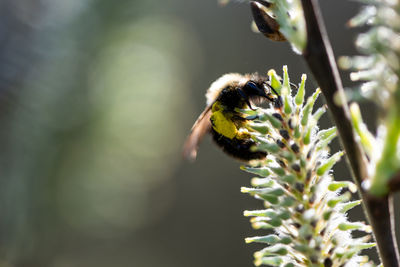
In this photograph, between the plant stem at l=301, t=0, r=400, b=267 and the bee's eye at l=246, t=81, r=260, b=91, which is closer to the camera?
the plant stem at l=301, t=0, r=400, b=267

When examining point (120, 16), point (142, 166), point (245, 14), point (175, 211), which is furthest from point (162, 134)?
point (245, 14)

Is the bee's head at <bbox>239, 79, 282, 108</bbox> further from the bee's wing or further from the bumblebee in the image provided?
the bee's wing

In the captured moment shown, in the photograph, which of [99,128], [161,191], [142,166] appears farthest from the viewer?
[161,191]

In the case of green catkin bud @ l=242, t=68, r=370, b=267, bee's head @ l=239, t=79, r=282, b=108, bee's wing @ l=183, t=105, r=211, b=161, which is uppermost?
bee's head @ l=239, t=79, r=282, b=108

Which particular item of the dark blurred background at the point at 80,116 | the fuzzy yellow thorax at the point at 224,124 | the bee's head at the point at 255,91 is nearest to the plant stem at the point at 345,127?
the bee's head at the point at 255,91

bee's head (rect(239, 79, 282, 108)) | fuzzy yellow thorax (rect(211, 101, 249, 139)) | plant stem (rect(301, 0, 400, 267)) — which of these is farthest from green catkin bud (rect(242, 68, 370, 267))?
fuzzy yellow thorax (rect(211, 101, 249, 139))

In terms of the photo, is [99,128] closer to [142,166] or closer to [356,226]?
[142,166]

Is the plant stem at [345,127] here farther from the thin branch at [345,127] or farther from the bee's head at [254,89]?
the bee's head at [254,89]
